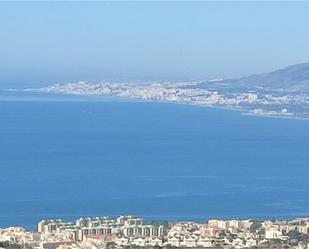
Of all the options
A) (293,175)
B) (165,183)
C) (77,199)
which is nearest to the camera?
(77,199)

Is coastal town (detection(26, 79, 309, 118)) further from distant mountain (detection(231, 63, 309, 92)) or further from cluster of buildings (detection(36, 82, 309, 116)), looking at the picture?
distant mountain (detection(231, 63, 309, 92))

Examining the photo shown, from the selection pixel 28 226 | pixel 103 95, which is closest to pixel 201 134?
pixel 28 226

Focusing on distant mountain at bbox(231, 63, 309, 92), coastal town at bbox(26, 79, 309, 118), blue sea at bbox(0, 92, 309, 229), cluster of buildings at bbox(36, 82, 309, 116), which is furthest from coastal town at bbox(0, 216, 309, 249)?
distant mountain at bbox(231, 63, 309, 92)

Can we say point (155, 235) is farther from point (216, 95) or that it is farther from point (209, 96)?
point (216, 95)

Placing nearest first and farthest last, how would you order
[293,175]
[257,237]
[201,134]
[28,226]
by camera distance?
1. [257,237]
2. [28,226]
3. [293,175]
4. [201,134]

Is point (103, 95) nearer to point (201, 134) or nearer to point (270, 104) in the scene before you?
point (270, 104)

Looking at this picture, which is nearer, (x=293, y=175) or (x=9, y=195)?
(x=9, y=195)

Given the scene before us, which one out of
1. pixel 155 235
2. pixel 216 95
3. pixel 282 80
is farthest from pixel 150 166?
pixel 282 80
